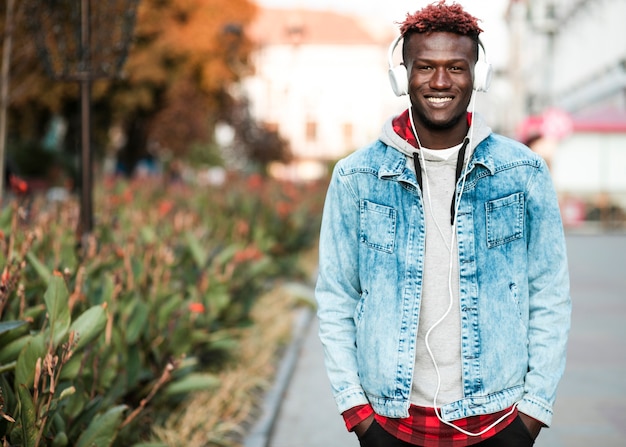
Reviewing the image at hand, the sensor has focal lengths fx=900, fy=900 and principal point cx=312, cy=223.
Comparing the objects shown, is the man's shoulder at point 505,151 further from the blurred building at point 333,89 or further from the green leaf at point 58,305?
the blurred building at point 333,89

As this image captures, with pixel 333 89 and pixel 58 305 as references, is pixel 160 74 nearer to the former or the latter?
pixel 58 305

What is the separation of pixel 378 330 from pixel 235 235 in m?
6.97

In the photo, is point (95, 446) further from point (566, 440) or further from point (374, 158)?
point (566, 440)

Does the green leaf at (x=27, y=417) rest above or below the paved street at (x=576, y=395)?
above

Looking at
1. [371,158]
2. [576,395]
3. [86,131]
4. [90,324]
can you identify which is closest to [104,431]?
[90,324]

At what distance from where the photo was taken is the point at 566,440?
511 cm

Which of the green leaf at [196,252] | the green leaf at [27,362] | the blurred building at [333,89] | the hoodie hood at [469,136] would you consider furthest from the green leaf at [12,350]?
the blurred building at [333,89]

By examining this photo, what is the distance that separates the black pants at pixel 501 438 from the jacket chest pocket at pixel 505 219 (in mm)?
480

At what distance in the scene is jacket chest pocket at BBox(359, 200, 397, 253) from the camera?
240 centimetres

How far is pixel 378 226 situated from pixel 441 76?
429mm

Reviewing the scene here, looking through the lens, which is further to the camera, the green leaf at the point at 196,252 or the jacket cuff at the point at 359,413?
the green leaf at the point at 196,252

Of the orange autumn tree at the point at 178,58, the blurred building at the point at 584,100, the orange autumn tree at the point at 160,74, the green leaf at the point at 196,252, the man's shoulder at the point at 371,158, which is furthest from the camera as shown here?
the orange autumn tree at the point at 178,58

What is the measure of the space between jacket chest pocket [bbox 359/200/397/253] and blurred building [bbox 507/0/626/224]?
69.1 ft

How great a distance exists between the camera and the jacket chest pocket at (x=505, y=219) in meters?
2.36
